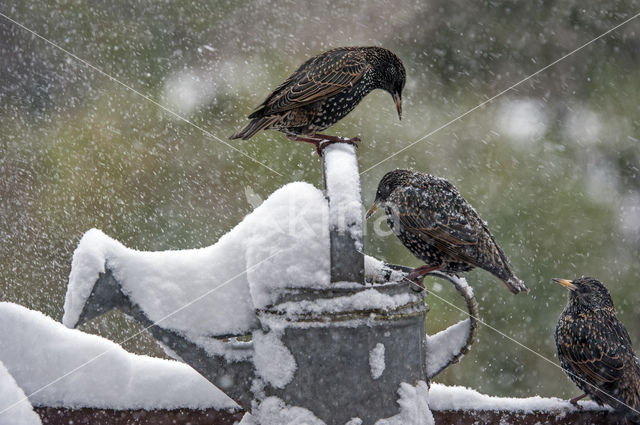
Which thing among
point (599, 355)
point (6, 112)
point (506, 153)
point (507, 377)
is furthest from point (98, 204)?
point (599, 355)

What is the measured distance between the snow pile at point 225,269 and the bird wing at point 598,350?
1083 millimetres

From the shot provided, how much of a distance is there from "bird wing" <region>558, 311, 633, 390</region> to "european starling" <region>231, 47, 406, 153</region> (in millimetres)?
956

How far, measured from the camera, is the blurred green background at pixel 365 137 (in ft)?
13.8

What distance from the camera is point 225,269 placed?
138 centimetres

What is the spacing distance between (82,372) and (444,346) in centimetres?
74

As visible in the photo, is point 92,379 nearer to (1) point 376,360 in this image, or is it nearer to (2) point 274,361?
(2) point 274,361

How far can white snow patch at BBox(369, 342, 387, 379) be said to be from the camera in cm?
132

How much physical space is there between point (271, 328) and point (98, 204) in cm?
310

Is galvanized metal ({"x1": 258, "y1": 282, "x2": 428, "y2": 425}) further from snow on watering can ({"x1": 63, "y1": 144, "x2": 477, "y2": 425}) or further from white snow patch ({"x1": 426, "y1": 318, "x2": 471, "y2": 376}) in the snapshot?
white snow patch ({"x1": 426, "y1": 318, "x2": 471, "y2": 376})

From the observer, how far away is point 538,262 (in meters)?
→ 4.23

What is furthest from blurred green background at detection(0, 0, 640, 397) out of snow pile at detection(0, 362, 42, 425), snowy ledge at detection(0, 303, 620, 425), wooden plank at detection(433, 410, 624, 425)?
snow pile at detection(0, 362, 42, 425)

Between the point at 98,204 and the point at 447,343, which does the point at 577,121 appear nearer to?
the point at 98,204

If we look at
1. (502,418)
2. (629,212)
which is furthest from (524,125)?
(502,418)

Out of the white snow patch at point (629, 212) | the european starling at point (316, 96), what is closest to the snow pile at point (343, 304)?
the european starling at point (316, 96)
